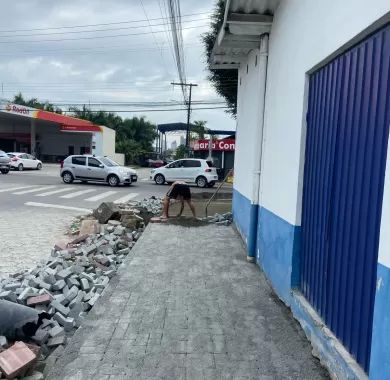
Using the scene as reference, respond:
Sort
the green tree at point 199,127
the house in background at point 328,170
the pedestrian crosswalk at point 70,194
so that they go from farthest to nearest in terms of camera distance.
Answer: the green tree at point 199,127 < the pedestrian crosswalk at point 70,194 < the house in background at point 328,170

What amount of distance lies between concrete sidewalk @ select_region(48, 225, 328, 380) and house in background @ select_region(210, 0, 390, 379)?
0.27 meters

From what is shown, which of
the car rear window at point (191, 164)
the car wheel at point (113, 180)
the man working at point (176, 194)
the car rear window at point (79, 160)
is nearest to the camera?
the man working at point (176, 194)

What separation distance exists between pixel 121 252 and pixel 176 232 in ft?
5.73

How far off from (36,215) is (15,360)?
1011 cm

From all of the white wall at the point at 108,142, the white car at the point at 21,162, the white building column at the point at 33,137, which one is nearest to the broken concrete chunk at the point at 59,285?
the white car at the point at 21,162

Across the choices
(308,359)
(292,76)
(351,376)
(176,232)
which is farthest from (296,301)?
(176,232)

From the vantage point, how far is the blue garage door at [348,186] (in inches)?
111

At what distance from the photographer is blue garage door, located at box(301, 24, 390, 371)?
111 inches

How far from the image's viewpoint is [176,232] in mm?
9188

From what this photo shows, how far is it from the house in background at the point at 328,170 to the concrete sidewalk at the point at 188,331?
272 millimetres

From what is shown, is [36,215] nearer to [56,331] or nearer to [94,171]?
[56,331]

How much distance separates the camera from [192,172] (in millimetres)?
24609

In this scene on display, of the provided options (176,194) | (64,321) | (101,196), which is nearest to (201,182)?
(101,196)

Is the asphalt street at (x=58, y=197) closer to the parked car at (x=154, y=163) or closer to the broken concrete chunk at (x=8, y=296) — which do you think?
the broken concrete chunk at (x=8, y=296)
